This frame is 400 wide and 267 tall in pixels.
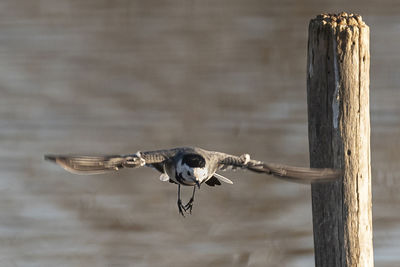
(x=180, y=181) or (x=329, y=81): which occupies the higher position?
(x=329, y=81)

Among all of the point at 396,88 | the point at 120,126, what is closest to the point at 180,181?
the point at 120,126

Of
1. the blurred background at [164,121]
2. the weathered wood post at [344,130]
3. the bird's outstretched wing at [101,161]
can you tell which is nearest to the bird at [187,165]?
the bird's outstretched wing at [101,161]

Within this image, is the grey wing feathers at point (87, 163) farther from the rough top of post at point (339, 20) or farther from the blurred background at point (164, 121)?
the blurred background at point (164, 121)

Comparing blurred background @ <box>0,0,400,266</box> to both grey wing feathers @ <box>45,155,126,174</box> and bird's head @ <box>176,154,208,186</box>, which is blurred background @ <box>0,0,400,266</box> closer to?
bird's head @ <box>176,154,208,186</box>

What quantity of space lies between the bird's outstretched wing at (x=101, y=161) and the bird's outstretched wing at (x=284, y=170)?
344 millimetres

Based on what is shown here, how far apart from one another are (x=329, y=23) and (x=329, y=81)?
0.30m

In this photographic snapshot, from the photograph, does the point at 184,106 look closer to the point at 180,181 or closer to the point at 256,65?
the point at 256,65

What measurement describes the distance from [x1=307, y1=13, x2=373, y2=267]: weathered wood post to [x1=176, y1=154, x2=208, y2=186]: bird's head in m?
0.64

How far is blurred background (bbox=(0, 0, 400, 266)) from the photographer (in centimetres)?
851

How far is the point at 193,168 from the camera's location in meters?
5.32

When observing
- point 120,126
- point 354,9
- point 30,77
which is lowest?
point 120,126

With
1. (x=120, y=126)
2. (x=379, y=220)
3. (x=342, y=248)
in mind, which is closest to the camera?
(x=342, y=248)

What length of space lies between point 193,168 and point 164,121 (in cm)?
399

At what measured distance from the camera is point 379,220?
8.52m
